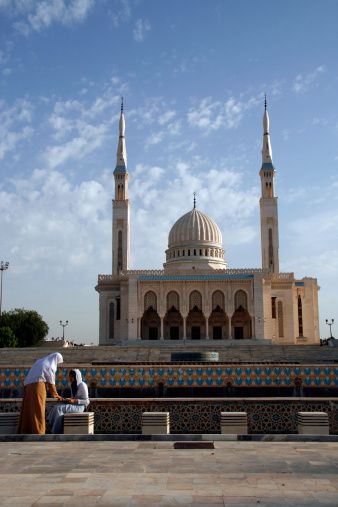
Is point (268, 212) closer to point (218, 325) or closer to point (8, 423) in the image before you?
point (218, 325)

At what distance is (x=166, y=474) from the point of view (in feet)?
20.2

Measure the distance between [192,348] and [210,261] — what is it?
13.9m

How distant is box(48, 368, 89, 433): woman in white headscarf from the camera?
30.9 feet

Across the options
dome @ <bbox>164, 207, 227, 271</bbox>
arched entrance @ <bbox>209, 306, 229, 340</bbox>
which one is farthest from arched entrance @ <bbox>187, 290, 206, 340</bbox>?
dome @ <bbox>164, 207, 227, 271</bbox>

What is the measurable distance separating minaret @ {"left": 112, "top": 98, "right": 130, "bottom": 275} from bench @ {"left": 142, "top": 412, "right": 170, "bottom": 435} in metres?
32.3

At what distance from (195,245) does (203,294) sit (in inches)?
257

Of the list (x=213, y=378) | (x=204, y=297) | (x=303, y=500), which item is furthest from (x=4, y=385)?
(x=204, y=297)

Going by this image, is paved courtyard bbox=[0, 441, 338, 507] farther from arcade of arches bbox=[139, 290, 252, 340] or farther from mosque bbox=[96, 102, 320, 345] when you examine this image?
arcade of arches bbox=[139, 290, 252, 340]

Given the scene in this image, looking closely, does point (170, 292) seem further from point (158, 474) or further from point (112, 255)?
point (158, 474)

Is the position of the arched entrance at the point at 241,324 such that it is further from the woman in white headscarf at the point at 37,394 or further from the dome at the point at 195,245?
the woman in white headscarf at the point at 37,394

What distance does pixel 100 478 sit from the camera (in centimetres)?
596

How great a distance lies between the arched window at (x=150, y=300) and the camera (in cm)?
3888

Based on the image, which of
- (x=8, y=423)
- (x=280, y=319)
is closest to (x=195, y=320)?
(x=280, y=319)

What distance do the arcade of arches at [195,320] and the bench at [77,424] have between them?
94.9ft
